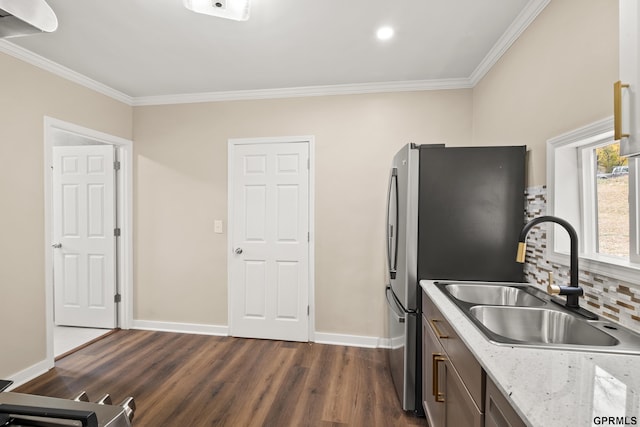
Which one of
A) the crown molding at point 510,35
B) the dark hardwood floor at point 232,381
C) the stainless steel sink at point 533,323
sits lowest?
the dark hardwood floor at point 232,381

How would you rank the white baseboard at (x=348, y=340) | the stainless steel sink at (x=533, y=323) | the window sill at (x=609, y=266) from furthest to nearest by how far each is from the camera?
the white baseboard at (x=348, y=340) → the stainless steel sink at (x=533, y=323) → the window sill at (x=609, y=266)

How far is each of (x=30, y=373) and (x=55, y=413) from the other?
2.80 meters

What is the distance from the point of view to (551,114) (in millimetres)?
1714

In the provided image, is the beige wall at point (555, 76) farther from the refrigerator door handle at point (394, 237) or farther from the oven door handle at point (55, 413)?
the oven door handle at point (55, 413)

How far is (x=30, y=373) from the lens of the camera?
244 centimetres

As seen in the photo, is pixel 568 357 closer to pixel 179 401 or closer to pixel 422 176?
pixel 422 176

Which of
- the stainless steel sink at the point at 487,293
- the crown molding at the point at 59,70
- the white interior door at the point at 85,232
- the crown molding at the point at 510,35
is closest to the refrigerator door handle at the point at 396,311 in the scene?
the stainless steel sink at the point at 487,293

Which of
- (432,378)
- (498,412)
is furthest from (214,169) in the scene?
(498,412)

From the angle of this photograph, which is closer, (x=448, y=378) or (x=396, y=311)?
(x=448, y=378)

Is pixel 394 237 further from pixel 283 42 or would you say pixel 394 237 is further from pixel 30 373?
pixel 30 373

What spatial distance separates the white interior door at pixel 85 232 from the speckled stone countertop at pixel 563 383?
3.72 metres

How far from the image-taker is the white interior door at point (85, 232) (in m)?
3.39

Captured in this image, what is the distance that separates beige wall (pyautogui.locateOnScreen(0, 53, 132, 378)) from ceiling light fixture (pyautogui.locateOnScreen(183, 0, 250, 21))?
1.74 metres
